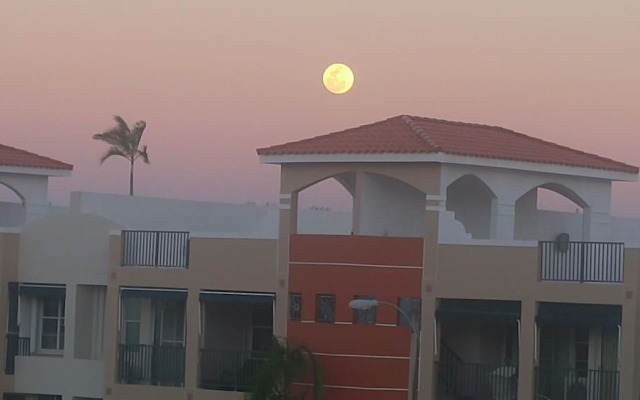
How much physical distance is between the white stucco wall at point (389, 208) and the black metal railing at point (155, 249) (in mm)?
4761

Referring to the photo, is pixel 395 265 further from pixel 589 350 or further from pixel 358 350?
pixel 589 350

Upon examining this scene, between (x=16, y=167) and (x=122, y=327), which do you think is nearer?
(x=122, y=327)

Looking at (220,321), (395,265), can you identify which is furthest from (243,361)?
(395,265)

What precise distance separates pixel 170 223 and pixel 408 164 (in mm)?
10933

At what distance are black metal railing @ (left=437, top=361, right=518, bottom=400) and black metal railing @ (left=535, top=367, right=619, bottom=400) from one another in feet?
2.13

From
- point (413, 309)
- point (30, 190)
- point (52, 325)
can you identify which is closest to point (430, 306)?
point (413, 309)

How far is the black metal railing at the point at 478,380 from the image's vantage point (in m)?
→ 35.3

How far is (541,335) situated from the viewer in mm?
36438

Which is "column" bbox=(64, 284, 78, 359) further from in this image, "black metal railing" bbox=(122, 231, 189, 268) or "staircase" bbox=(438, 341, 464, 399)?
"staircase" bbox=(438, 341, 464, 399)

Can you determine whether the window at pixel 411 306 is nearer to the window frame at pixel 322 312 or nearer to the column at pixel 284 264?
the window frame at pixel 322 312

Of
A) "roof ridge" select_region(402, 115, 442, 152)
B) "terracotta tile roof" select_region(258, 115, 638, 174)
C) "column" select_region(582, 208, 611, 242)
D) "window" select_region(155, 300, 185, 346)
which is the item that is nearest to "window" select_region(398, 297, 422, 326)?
"terracotta tile roof" select_region(258, 115, 638, 174)

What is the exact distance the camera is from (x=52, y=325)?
139 feet

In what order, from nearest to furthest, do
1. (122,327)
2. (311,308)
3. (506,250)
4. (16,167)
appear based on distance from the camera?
(506,250), (311,308), (122,327), (16,167)

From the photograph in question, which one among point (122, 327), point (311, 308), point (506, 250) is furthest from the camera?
point (122, 327)
